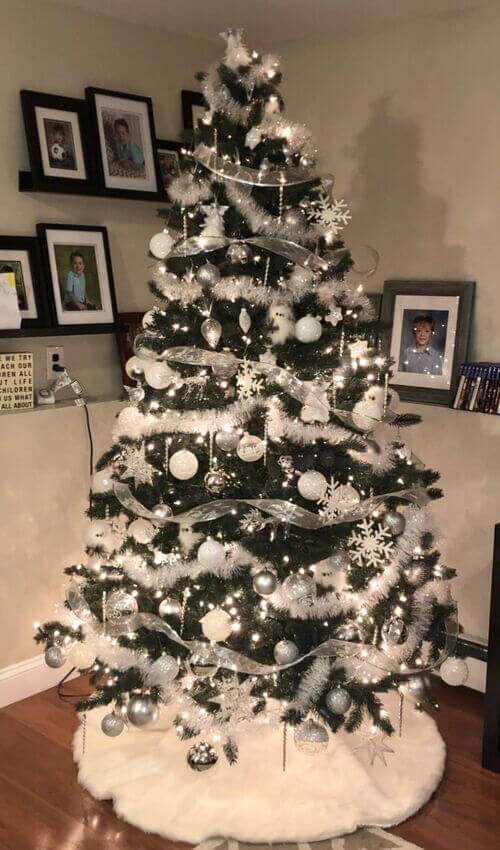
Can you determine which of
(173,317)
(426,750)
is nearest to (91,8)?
(173,317)

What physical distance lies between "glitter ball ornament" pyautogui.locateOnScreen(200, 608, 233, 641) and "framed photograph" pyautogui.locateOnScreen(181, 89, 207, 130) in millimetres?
2077

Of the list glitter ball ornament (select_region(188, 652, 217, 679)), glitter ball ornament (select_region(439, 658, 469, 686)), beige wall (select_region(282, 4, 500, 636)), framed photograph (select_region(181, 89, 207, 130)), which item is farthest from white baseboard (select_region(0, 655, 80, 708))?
framed photograph (select_region(181, 89, 207, 130))

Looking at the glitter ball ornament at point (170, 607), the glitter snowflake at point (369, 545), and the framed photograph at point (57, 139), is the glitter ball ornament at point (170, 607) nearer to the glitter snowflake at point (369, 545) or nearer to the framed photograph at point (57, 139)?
the glitter snowflake at point (369, 545)

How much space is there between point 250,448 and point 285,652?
565 mm

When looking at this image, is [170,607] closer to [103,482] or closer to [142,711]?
[142,711]

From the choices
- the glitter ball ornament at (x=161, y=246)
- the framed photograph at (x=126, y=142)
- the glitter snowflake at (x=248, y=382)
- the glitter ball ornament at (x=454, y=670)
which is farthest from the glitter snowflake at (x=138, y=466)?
the framed photograph at (x=126, y=142)

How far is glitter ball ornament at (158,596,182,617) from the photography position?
2256mm

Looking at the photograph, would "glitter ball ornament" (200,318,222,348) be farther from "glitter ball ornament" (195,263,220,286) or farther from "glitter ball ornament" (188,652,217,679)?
"glitter ball ornament" (188,652,217,679)

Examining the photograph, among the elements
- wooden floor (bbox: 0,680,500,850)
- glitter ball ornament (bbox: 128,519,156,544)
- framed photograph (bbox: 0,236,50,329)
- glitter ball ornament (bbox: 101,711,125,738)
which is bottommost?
wooden floor (bbox: 0,680,500,850)

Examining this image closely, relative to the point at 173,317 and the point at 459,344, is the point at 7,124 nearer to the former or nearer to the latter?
the point at 173,317

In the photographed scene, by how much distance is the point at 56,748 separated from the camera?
257 cm

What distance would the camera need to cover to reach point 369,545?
2252 millimetres

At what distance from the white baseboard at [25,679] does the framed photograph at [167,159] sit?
1933 mm

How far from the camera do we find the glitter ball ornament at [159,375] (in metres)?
2.26
